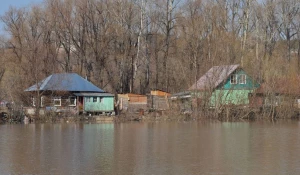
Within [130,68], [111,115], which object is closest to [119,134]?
[111,115]

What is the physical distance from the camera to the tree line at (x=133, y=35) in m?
57.1

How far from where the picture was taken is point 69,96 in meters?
45.5

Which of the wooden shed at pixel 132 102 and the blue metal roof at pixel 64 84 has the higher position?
the blue metal roof at pixel 64 84

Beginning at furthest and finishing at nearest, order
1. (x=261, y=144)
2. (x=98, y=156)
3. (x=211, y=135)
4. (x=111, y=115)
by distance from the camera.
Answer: (x=111, y=115), (x=211, y=135), (x=261, y=144), (x=98, y=156)

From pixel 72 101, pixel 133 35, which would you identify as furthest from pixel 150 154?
pixel 133 35

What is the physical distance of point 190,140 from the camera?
82.7 feet

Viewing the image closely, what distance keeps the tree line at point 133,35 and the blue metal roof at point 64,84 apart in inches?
278

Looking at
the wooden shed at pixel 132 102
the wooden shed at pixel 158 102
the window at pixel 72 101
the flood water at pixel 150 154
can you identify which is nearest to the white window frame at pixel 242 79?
the wooden shed at pixel 158 102

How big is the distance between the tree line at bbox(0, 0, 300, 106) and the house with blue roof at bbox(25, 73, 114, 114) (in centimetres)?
781

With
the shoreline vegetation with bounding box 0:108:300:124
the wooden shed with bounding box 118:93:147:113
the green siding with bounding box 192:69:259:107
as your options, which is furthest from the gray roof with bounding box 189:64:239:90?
the wooden shed with bounding box 118:93:147:113

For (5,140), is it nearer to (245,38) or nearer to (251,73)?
(251,73)

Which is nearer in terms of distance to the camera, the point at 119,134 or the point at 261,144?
the point at 261,144

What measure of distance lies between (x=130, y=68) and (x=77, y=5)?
30.9ft

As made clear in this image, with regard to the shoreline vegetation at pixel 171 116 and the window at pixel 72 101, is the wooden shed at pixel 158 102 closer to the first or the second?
the shoreline vegetation at pixel 171 116
